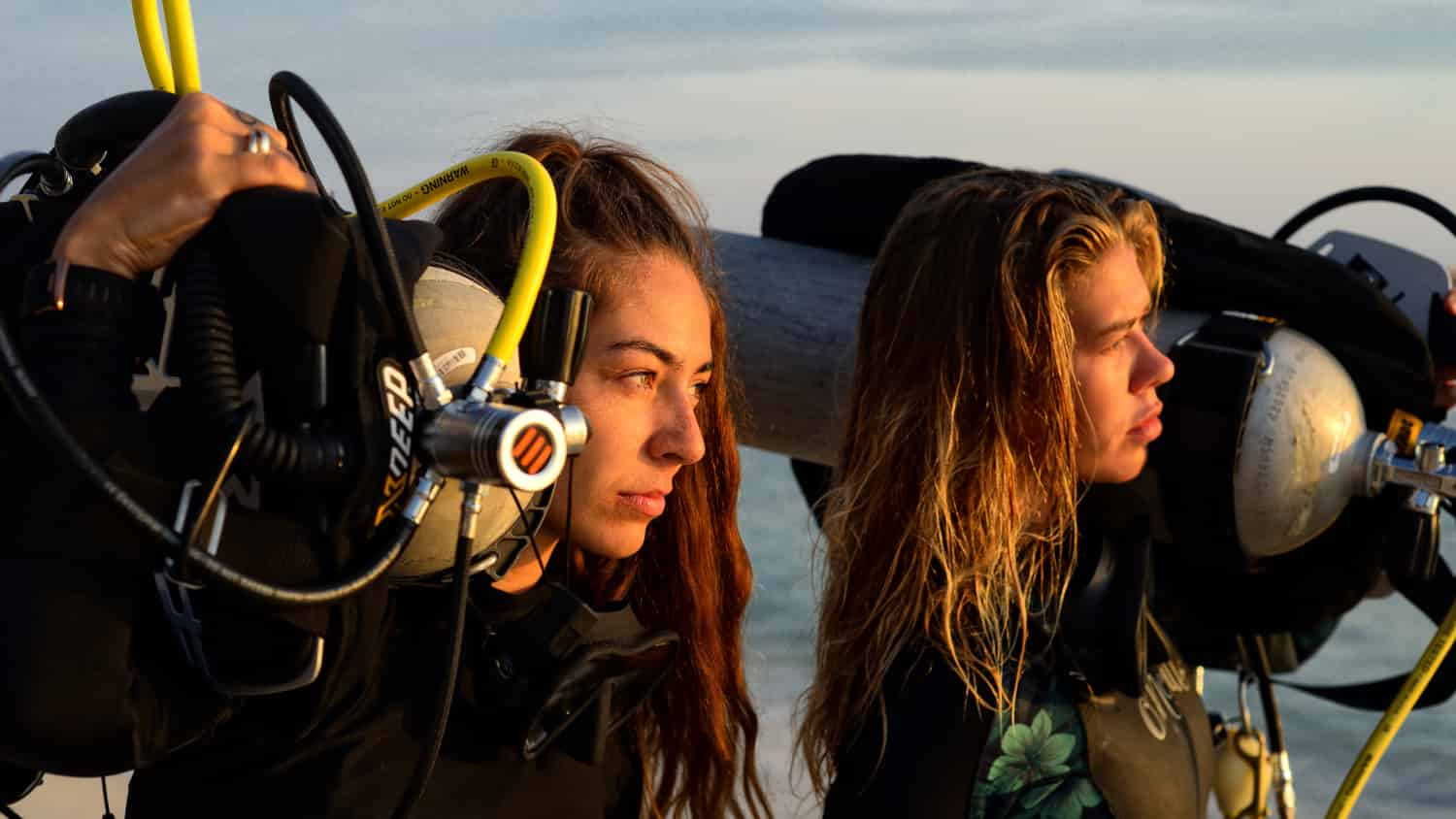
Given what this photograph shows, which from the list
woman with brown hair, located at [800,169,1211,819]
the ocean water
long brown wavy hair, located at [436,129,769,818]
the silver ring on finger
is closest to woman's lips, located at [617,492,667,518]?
long brown wavy hair, located at [436,129,769,818]

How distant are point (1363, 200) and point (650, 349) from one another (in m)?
1.78

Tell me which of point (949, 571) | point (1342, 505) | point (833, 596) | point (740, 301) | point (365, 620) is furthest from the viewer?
point (740, 301)

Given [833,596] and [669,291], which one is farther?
[833,596]

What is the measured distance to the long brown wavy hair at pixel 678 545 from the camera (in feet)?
7.61

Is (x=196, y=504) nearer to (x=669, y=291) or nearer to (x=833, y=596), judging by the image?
(x=669, y=291)

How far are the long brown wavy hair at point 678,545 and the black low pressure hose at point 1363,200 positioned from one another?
1296 millimetres

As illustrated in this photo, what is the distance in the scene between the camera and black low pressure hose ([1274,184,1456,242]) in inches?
123

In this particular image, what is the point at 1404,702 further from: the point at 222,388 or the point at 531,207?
the point at 222,388

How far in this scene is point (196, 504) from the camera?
1446mm

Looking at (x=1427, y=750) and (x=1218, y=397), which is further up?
(x=1218, y=397)

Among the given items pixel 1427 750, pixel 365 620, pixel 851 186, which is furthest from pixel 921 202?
pixel 1427 750

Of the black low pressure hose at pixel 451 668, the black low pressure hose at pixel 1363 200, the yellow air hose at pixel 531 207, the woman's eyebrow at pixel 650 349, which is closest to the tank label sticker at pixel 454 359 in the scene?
the yellow air hose at pixel 531 207

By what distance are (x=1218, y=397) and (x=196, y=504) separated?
6.12 ft

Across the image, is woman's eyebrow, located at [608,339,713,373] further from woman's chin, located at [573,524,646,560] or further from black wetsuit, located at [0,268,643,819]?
black wetsuit, located at [0,268,643,819]
